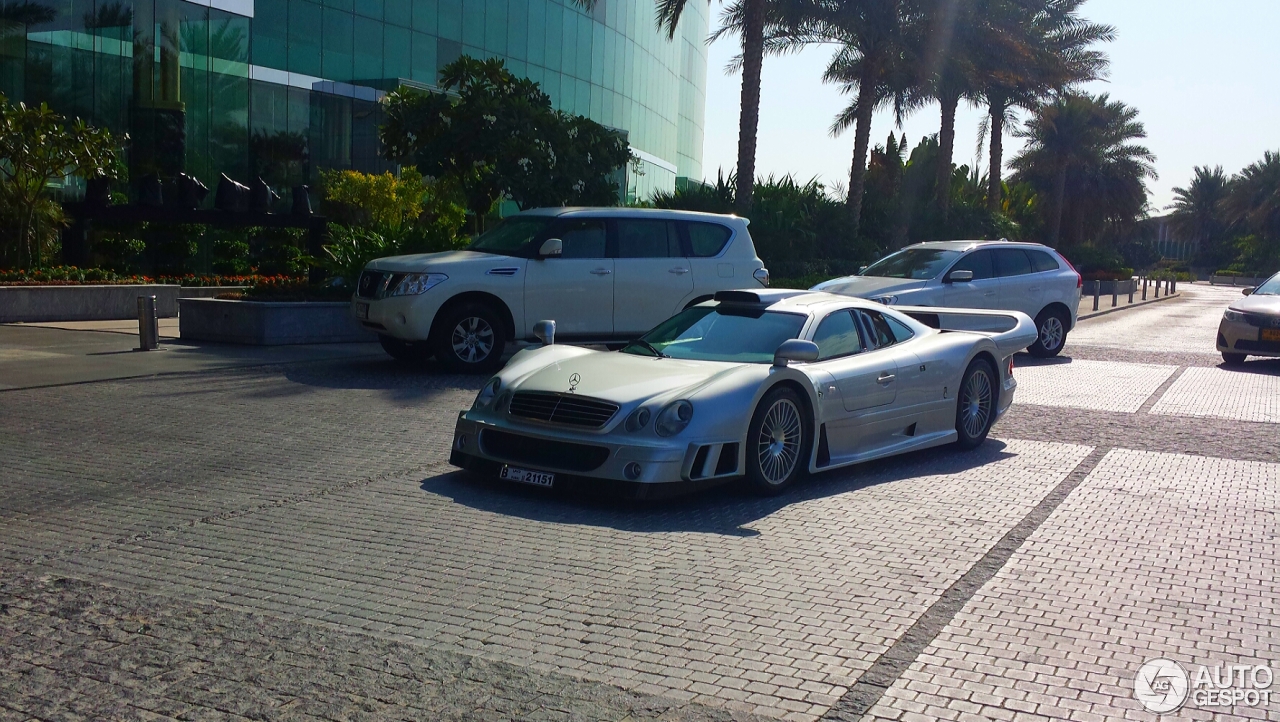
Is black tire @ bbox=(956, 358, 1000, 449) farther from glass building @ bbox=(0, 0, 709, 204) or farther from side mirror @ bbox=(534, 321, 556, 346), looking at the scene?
glass building @ bbox=(0, 0, 709, 204)

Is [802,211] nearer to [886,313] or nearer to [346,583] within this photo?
[886,313]

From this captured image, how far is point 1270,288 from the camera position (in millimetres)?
19031

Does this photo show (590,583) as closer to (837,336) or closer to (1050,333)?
(837,336)

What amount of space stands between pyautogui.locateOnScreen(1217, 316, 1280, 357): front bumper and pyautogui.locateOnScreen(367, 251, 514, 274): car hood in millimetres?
10936

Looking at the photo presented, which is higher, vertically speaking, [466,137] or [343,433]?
[466,137]

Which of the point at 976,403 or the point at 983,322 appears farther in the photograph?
the point at 983,322

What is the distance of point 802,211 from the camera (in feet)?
101

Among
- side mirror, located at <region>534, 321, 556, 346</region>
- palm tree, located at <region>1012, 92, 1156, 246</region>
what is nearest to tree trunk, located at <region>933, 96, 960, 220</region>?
palm tree, located at <region>1012, 92, 1156, 246</region>

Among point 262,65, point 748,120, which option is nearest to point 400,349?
point 748,120

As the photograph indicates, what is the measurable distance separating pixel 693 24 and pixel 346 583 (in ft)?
194

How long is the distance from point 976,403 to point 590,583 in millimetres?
5243

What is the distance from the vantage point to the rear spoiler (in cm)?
1046

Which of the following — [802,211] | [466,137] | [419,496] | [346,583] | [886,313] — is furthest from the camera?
[802,211]

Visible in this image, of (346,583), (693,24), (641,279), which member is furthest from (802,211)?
(693,24)
